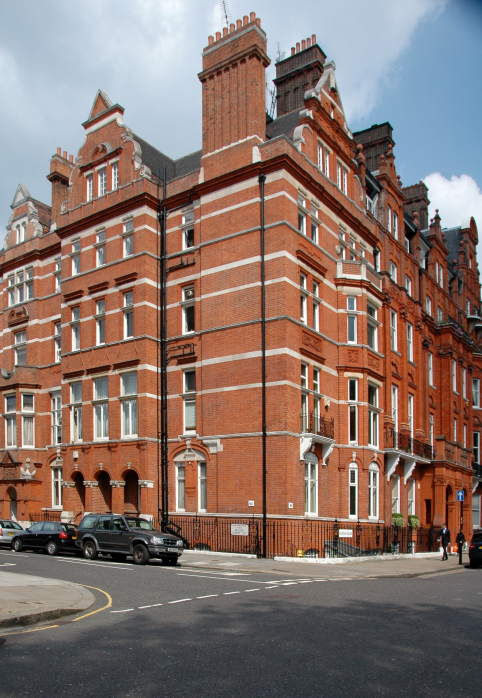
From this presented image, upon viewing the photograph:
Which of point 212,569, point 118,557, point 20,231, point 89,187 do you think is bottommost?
point 118,557

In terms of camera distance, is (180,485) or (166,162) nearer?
(180,485)

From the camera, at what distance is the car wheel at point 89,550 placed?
25.4 metres

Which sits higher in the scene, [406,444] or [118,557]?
[406,444]

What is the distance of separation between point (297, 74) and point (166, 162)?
28.9 ft

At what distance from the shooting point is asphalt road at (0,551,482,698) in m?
7.84

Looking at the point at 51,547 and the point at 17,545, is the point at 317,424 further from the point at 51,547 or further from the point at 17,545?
the point at 17,545

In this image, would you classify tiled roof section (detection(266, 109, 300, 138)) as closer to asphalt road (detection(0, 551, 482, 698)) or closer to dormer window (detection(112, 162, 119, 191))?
dormer window (detection(112, 162, 119, 191))

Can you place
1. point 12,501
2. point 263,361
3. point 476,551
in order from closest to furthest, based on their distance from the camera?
1. point 476,551
2. point 263,361
3. point 12,501

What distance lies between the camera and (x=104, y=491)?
34688 millimetres

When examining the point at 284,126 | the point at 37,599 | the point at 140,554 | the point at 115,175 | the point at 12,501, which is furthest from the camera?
the point at 12,501

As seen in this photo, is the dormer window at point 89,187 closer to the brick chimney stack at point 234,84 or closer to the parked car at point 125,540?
the brick chimney stack at point 234,84

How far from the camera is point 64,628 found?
11.3 metres

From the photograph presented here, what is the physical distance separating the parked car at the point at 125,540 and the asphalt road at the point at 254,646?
6903mm

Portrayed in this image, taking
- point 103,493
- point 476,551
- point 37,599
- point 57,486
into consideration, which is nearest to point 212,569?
point 37,599
